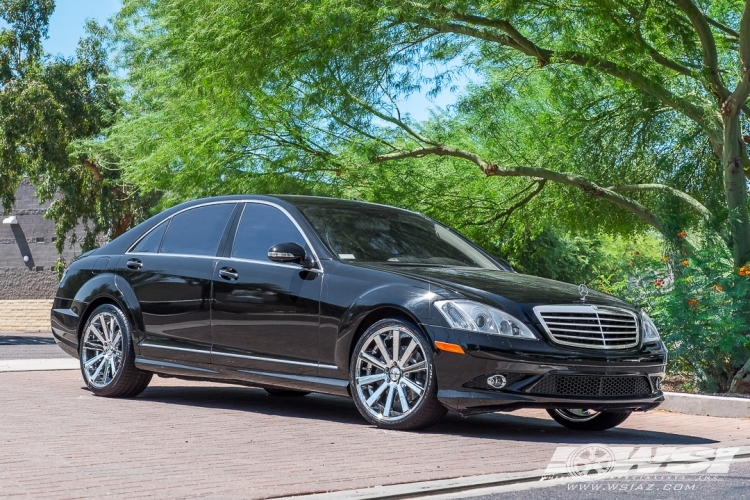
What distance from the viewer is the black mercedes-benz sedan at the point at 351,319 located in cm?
739

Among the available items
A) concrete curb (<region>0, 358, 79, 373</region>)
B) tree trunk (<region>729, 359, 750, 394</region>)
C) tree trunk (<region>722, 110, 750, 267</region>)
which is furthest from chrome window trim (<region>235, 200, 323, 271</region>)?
tree trunk (<region>722, 110, 750, 267</region>)

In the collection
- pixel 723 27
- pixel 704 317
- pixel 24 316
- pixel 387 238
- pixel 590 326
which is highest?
pixel 723 27

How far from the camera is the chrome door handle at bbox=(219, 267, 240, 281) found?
8672 millimetres

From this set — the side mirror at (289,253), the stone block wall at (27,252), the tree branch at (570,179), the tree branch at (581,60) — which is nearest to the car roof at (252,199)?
the side mirror at (289,253)

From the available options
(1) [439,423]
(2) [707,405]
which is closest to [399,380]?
(1) [439,423]

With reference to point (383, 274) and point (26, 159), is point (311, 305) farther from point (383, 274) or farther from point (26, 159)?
point (26, 159)

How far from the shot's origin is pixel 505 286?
7.88 meters

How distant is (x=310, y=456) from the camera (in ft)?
21.7

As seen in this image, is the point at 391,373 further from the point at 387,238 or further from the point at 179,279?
the point at 179,279

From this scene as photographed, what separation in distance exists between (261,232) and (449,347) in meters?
2.19

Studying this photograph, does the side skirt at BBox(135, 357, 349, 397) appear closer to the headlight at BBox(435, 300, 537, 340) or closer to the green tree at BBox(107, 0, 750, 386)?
the headlight at BBox(435, 300, 537, 340)

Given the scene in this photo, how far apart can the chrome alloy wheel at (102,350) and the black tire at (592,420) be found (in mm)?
3661

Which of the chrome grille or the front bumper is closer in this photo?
the front bumper

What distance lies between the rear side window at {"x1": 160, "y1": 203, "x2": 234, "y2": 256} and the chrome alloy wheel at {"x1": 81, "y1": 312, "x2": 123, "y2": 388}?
31.4 inches
